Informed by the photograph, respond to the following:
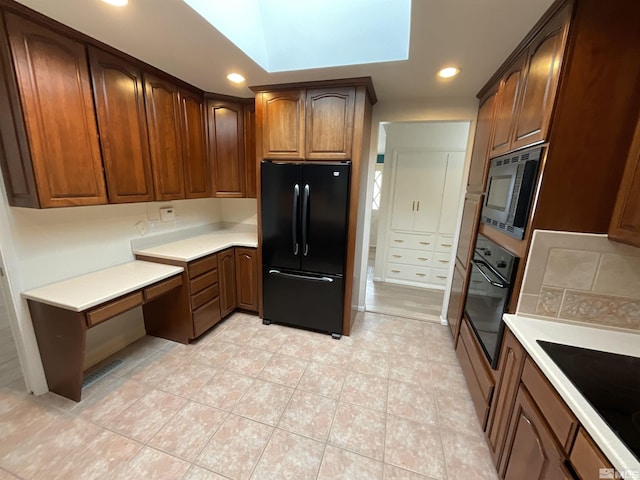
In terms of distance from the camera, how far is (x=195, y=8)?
1.33m

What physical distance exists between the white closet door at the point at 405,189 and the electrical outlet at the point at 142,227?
124 inches

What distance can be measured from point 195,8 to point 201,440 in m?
2.41

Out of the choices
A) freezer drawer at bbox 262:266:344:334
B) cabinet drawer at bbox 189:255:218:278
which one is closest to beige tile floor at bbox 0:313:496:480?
freezer drawer at bbox 262:266:344:334

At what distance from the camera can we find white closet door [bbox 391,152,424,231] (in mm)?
3697

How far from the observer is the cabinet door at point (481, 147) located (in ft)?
6.65

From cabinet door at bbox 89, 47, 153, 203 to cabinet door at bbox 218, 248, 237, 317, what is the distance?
0.89 metres

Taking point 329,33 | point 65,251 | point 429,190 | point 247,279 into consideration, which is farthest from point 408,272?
point 65,251

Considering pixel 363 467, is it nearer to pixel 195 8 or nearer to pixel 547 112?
pixel 547 112

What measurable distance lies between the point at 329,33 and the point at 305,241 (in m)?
1.60

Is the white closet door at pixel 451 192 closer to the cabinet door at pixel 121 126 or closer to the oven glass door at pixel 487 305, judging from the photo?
the oven glass door at pixel 487 305

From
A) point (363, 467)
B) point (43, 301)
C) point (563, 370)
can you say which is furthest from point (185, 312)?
point (563, 370)

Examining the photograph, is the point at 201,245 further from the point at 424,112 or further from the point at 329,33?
the point at 424,112

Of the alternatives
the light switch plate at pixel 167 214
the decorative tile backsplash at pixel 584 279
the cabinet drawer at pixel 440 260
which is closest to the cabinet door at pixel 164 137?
the light switch plate at pixel 167 214

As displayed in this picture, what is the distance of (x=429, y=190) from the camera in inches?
146
